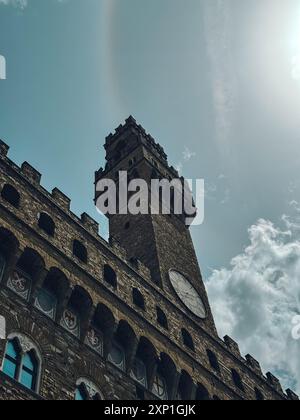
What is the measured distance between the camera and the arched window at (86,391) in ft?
51.4

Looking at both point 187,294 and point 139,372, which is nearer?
point 139,372

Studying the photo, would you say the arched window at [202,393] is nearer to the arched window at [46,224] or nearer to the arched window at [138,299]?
the arched window at [138,299]

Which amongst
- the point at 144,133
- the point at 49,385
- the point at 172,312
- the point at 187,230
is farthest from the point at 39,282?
the point at 144,133

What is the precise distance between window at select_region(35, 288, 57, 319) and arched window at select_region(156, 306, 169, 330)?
4.79 m

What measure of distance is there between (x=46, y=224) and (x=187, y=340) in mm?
7015

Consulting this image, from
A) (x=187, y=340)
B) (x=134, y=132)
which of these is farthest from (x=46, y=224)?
(x=134, y=132)

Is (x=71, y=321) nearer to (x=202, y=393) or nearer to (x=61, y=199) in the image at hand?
(x=61, y=199)

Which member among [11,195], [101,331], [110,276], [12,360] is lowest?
[12,360]

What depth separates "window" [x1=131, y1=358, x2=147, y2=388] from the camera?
18.2 m

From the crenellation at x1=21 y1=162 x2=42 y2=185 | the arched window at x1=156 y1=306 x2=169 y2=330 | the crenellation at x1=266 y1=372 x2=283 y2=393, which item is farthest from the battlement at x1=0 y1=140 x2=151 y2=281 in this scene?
the crenellation at x1=266 y1=372 x2=283 y2=393

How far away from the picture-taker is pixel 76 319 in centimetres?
1750

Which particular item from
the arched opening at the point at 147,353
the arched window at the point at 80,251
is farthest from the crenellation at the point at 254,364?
the arched window at the point at 80,251

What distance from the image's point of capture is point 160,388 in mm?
18812
